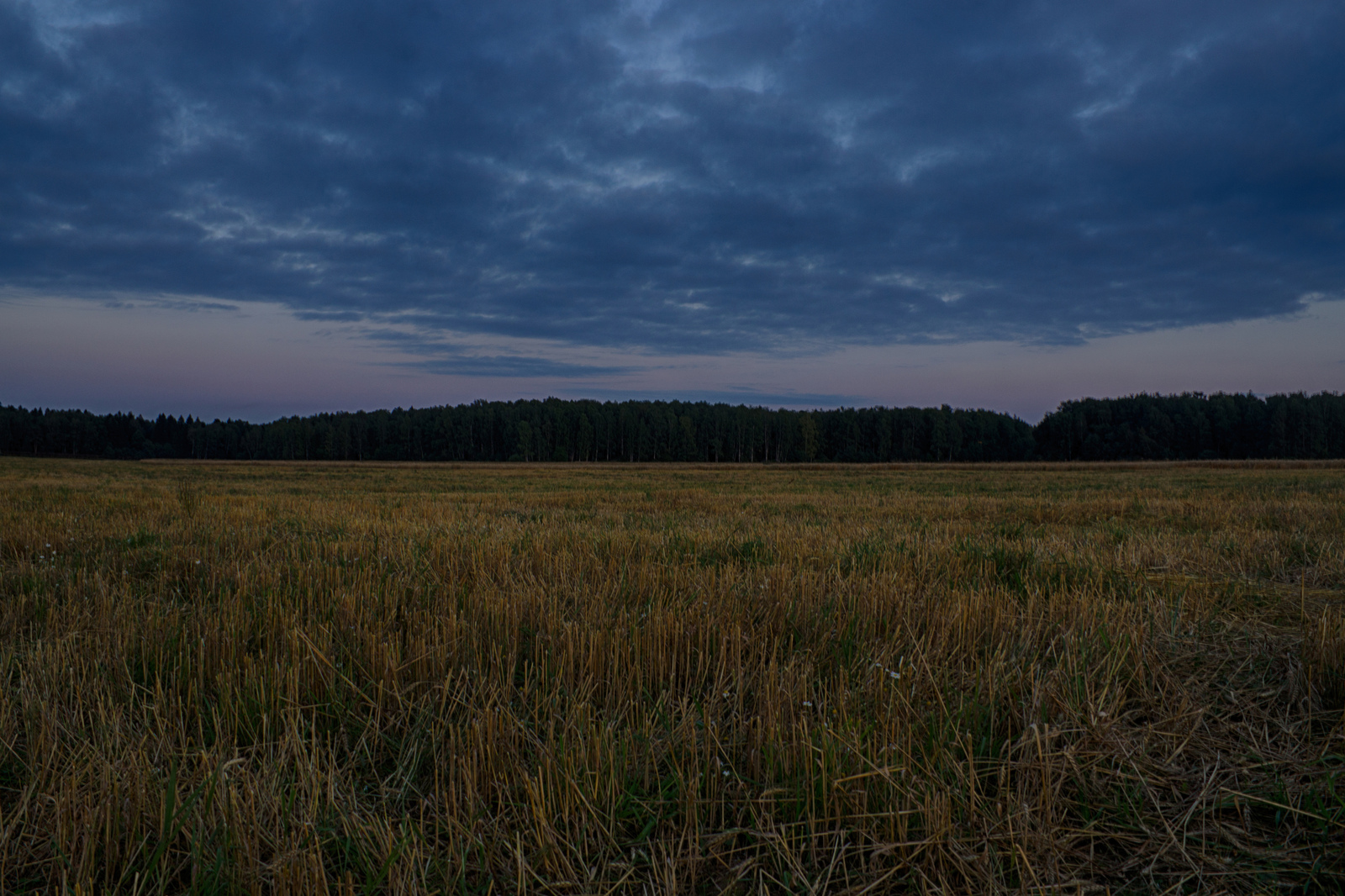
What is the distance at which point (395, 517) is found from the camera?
484 inches

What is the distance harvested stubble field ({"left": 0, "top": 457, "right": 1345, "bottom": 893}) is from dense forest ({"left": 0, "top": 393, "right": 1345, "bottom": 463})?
132727 mm

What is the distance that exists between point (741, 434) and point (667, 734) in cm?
14194

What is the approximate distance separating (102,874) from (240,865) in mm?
517

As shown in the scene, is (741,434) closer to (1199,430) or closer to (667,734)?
(1199,430)

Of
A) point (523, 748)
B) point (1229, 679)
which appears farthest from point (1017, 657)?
point (523, 748)

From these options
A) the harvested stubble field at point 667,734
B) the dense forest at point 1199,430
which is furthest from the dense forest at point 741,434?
the harvested stubble field at point 667,734

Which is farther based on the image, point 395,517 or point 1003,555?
point 395,517

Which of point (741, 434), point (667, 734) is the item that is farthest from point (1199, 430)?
point (667, 734)

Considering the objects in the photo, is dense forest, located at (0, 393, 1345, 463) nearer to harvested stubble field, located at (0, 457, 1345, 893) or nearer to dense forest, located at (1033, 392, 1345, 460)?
dense forest, located at (1033, 392, 1345, 460)

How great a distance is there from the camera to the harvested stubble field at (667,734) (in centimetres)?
197

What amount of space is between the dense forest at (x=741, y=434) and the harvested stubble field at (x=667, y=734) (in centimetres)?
13273

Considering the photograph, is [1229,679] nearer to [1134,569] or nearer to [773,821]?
[773,821]

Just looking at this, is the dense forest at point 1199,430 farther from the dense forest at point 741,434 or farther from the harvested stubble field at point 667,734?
the harvested stubble field at point 667,734

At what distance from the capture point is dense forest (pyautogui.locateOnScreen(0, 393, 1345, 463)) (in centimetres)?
12131
